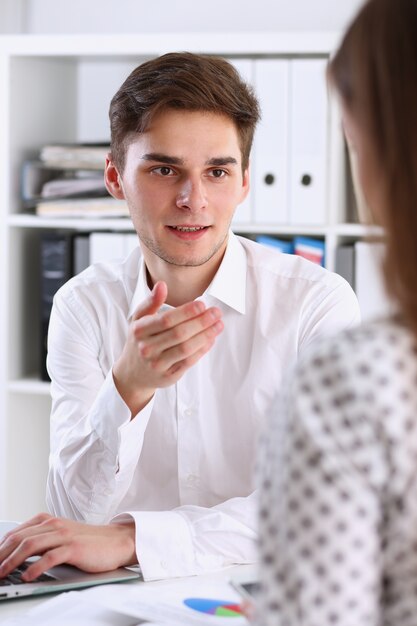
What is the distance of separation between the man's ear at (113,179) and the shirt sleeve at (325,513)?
3.98 ft

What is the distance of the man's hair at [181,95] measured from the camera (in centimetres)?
158

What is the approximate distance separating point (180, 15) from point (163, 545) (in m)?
1.99

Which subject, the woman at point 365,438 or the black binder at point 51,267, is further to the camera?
the black binder at point 51,267

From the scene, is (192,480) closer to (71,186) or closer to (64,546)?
(64,546)

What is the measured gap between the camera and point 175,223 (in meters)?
1.59

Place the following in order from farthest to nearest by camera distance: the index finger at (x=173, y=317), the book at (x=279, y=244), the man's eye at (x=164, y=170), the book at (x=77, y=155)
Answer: the book at (x=77, y=155)
the book at (x=279, y=244)
the man's eye at (x=164, y=170)
the index finger at (x=173, y=317)

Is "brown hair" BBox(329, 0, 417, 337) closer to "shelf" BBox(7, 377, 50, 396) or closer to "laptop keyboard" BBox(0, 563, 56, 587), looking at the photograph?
"laptop keyboard" BBox(0, 563, 56, 587)

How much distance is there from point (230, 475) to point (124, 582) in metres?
0.42

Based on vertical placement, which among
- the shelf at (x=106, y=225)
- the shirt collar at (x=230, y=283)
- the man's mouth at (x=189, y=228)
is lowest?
the shirt collar at (x=230, y=283)

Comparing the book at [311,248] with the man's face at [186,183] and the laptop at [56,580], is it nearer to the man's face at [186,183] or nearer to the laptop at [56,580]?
the man's face at [186,183]

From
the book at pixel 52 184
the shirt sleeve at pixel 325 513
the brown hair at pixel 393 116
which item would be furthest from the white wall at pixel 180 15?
the shirt sleeve at pixel 325 513

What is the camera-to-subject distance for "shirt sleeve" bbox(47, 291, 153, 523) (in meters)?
1.41

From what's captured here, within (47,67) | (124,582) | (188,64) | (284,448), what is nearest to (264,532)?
(284,448)

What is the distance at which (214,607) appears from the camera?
1.07 meters
